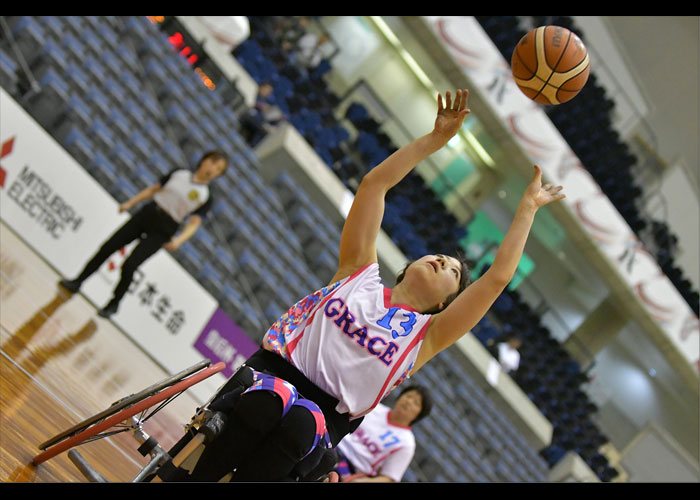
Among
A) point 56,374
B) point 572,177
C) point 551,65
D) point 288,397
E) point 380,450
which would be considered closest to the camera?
point 288,397

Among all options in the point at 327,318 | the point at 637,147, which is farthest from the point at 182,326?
the point at 637,147

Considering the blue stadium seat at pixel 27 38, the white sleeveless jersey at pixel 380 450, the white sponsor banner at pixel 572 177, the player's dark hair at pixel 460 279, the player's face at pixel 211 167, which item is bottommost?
the white sponsor banner at pixel 572 177

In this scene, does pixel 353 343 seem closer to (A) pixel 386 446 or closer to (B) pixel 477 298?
(B) pixel 477 298

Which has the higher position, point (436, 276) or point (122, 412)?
point (122, 412)

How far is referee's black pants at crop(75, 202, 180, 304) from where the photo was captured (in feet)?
20.1

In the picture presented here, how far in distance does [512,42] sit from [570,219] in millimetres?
3642

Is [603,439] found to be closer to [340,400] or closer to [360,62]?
[360,62]

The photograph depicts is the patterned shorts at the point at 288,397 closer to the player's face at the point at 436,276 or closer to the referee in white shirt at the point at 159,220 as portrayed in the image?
the player's face at the point at 436,276

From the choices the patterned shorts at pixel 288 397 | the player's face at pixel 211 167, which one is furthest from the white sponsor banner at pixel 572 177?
the patterned shorts at pixel 288 397

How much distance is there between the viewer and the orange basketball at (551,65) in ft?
12.4

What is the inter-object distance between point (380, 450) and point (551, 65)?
2277 mm

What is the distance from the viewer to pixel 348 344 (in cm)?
271

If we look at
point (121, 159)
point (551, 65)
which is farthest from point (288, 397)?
point (121, 159)

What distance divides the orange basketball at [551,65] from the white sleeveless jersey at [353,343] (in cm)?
146
